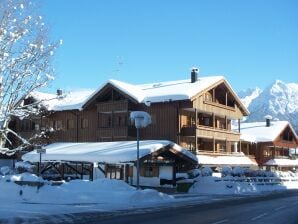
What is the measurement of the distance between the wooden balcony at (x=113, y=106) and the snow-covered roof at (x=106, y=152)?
6.73 metres

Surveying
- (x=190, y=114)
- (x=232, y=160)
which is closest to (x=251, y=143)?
(x=232, y=160)

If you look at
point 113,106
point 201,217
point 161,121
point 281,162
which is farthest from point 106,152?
point 281,162

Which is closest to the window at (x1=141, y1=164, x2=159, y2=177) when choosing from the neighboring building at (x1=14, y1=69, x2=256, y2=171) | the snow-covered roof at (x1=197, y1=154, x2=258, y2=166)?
the neighboring building at (x1=14, y1=69, x2=256, y2=171)

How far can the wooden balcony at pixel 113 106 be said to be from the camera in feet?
174

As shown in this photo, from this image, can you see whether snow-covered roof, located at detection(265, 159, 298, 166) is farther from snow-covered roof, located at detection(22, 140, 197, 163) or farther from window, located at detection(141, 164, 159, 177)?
snow-covered roof, located at detection(22, 140, 197, 163)

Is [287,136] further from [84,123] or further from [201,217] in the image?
[201,217]

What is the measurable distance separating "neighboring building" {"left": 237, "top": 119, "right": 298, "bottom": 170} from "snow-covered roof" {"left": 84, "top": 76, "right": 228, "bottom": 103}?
16770mm

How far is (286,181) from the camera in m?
54.9

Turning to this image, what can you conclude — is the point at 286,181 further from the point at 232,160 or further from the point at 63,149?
the point at 63,149

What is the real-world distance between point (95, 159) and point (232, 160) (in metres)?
22.3

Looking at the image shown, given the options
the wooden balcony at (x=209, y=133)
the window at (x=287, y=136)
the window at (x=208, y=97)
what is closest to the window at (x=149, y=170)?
the wooden balcony at (x=209, y=133)

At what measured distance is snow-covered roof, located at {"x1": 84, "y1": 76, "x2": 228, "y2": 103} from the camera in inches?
1997

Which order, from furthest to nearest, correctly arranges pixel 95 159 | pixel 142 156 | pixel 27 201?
pixel 95 159 → pixel 142 156 → pixel 27 201

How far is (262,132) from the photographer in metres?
79.2
